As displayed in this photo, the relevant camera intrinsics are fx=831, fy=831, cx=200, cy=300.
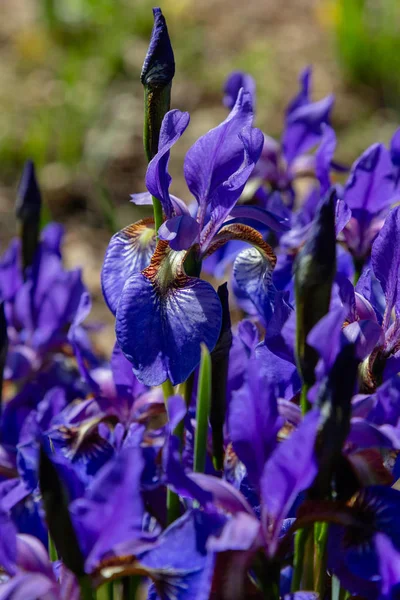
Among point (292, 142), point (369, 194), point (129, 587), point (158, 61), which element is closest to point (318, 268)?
point (158, 61)

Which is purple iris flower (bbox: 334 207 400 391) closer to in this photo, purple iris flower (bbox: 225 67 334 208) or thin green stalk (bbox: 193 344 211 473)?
thin green stalk (bbox: 193 344 211 473)

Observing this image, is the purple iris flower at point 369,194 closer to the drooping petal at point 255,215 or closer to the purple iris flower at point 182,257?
the drooping petal at point 255,215

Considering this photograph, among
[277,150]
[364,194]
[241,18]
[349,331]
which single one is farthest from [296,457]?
[241,18]

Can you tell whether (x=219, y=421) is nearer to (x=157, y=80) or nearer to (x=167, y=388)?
(x=167, y=388)

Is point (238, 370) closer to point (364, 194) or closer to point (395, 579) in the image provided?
point (395, 579)

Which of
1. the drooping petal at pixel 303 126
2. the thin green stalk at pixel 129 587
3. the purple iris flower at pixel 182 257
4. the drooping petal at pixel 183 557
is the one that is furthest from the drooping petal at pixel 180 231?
the drooping petal at pixel 303 126

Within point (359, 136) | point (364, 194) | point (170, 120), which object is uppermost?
point (170, 120)
